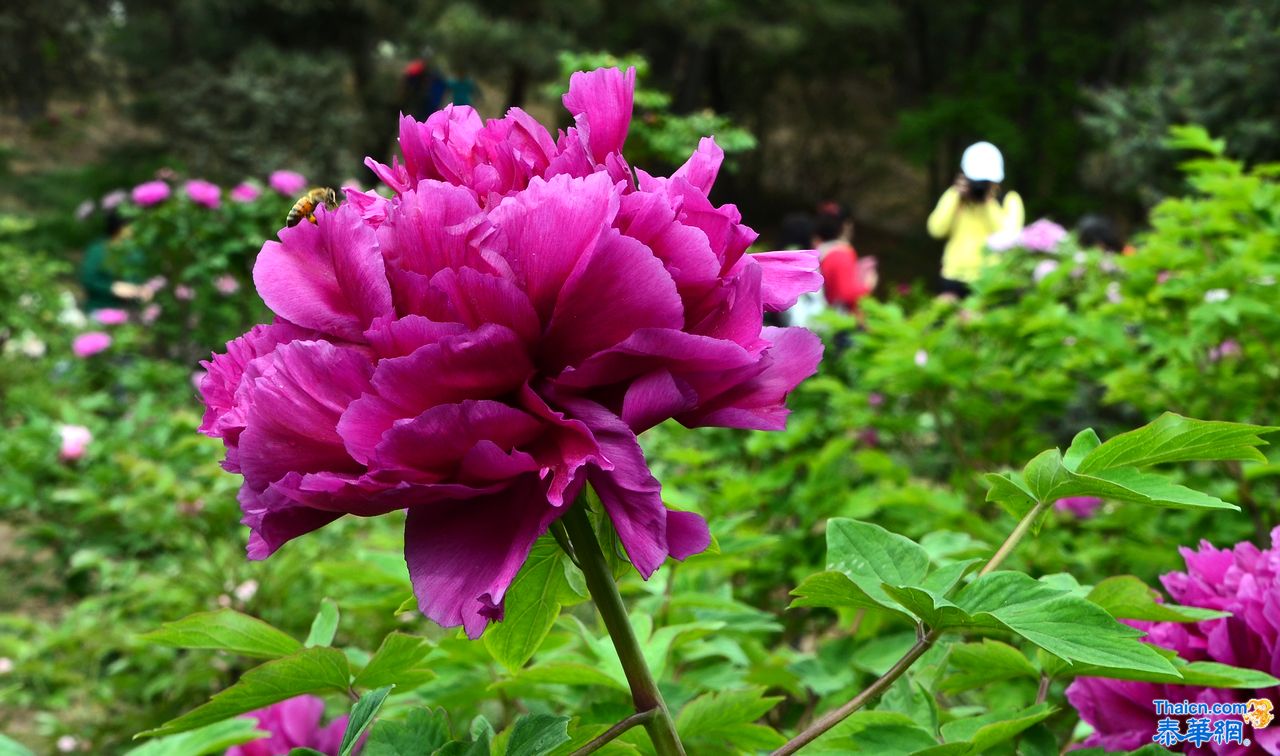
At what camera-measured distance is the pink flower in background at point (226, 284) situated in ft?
23.2

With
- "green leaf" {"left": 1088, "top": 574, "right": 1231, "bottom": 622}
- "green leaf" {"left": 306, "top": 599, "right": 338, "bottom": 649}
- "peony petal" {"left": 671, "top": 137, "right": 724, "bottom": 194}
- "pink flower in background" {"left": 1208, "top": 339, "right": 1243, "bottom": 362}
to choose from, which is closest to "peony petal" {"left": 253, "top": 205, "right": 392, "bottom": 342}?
"peony petal" {"left": 671, "top": 137, "right": 724, "bottom": 194}

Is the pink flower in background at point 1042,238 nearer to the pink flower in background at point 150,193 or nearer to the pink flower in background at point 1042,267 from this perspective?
the pink flower in background at point 1042,267

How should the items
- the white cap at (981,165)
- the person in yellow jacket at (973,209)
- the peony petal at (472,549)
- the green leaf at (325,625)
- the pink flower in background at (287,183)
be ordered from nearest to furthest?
1. the peony petal at (472,549)
2. the green leaf at (325,625)
3. the pink flower in background at (287,183)
4. the person in yellow jacket at (973,209)
5. the white cap at (981,165)

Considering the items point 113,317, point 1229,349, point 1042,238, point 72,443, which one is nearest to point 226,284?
point 113,317

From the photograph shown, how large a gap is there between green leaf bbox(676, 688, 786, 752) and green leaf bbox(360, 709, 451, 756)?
0.73ft

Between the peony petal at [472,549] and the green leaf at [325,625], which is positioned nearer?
the peony petal at [472,549]

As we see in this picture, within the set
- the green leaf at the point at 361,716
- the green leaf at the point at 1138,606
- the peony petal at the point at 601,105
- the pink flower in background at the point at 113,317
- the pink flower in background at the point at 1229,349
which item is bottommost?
the pink flower in background at the point at 113,317

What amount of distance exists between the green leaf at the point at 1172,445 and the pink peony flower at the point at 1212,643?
0.58ft

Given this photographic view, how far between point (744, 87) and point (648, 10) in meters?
5.28

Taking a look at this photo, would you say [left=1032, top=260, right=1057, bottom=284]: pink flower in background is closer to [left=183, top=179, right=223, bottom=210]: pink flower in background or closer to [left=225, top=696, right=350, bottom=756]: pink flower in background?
[left=225, top=696, right=350, bottom=756]: pink flower in background

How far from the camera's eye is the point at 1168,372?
2510 millimetres

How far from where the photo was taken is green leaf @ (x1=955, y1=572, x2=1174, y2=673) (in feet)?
2.18

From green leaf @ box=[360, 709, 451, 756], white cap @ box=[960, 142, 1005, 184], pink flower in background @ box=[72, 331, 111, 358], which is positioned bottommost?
pink flower in background @ box=[72, 331, 111, 358]

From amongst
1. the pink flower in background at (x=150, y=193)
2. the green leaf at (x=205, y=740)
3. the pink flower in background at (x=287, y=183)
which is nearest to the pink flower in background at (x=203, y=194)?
the pink flower in background at (x=150, y=193)
